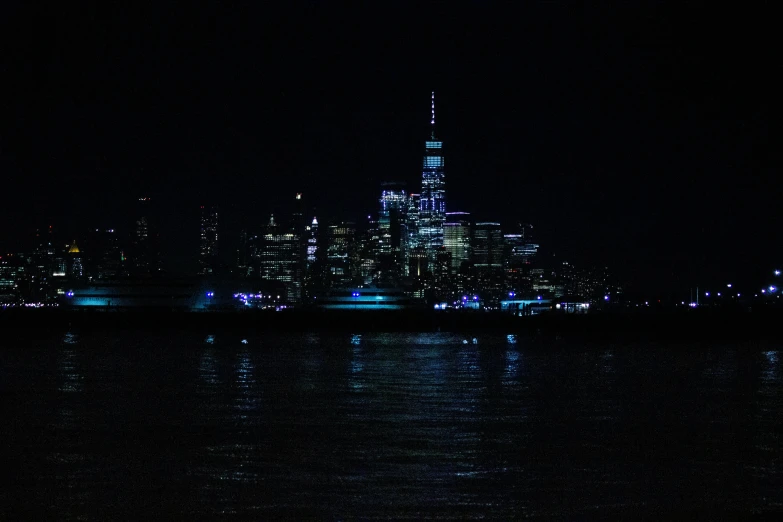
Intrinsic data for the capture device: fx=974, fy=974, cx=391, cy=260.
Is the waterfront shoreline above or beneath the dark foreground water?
beneath

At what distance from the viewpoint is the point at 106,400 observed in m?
26.7

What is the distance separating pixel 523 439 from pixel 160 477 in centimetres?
775

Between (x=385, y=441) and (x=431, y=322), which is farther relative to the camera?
(x=431, y=322)

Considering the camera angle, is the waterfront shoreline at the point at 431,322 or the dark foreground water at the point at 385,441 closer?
the dark foreground water at the point at 385,441

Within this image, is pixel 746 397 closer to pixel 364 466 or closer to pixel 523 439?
pixel 523 439

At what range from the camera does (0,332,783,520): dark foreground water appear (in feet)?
45.9

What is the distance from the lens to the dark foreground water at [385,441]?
14.0m

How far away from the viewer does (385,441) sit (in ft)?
63.7

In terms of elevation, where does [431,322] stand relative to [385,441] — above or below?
below

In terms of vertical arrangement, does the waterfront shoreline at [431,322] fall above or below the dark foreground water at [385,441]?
below

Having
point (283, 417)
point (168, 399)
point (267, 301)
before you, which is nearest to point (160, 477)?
point (283, 417)

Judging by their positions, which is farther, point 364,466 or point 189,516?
point 364,466

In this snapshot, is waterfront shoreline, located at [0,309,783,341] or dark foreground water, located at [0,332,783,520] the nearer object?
dark foreground water, located at [0,332,783,520]

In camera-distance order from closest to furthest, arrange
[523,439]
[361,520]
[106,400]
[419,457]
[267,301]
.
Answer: [361,520] < [419,457] < [523,439] < [106,400] < [267,301]
